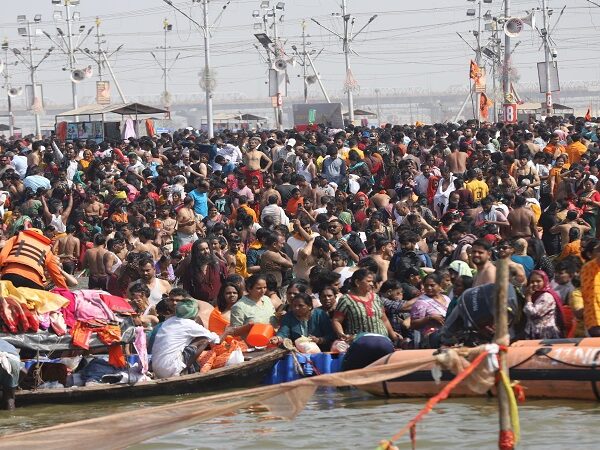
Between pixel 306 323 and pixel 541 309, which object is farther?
pixel 306 323

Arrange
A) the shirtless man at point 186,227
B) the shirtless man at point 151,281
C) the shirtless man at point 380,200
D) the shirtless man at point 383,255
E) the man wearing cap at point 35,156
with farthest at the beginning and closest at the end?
the man wearing cap at point 35,156 → the shirtless man at point 380,200 → the shirtless man at point 186,227 → the shirtless man at point 383,255 → the shirtless man at point 151,281

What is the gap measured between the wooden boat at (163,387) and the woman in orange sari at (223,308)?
89 centimetres

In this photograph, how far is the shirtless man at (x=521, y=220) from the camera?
→ 1695cm

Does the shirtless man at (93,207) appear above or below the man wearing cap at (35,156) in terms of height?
below

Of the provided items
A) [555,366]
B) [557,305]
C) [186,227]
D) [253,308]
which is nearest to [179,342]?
[253,308]

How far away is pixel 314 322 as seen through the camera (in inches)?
534

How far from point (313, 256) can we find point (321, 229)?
3.02ft

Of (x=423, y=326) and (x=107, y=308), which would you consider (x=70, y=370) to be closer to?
(x=107, y=308)

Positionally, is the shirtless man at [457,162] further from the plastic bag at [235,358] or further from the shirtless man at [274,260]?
the plastic bag at [235,358]

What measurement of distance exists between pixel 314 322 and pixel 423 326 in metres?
1.08

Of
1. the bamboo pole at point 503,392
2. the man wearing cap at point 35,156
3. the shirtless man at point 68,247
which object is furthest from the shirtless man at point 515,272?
the man wearing cap at point 35,156

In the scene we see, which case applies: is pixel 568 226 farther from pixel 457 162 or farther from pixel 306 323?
pixel 457 162

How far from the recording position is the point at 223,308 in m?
14.4

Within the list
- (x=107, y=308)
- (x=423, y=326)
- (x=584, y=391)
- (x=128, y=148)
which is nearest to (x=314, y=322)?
(x=423, y=326)
